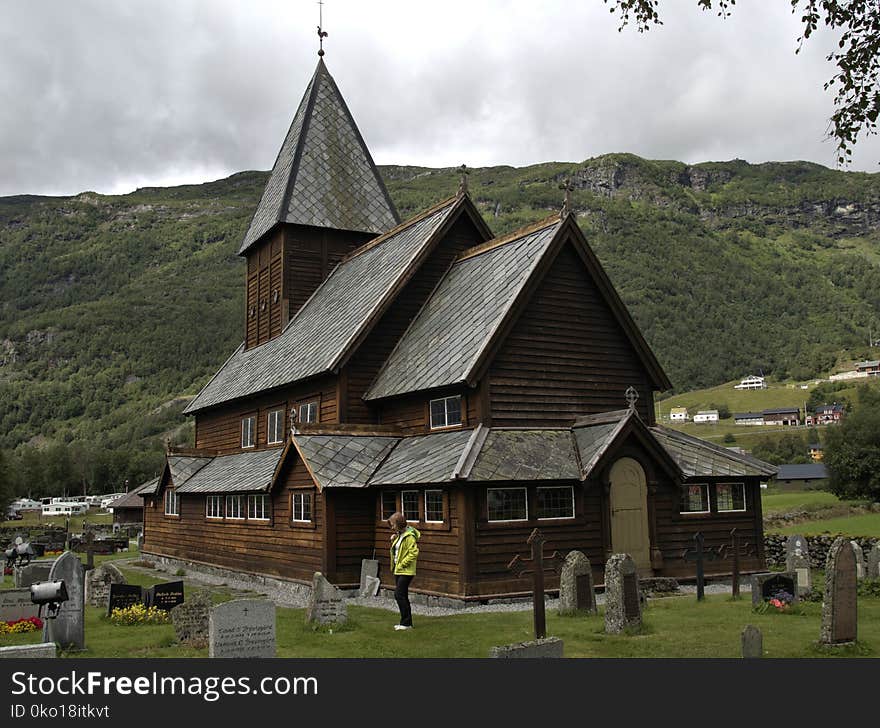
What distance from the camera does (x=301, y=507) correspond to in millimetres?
23578

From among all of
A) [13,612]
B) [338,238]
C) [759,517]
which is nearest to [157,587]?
[13,612]

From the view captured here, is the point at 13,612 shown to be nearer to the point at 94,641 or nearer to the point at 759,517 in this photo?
the point at 94,641

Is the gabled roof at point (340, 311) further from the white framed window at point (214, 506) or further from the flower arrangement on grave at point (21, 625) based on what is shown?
the flower arrangement on grave at point (21, 625)

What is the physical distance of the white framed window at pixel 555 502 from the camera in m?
20.2

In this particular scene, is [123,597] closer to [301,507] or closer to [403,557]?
[301,507]

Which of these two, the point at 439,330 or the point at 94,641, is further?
the point at 439,330

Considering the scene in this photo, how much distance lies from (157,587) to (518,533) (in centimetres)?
820

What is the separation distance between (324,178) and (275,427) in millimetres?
12131

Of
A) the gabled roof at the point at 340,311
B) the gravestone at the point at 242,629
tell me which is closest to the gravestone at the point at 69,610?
the gravestone at the point at 242,629

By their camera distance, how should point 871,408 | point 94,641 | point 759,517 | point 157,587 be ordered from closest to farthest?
point 94,641 < point 157,587 < point 759,517 < point 871,408

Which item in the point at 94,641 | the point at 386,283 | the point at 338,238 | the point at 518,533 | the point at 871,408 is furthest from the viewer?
the point at 871,408

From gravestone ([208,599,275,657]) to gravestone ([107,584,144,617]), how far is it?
291 inches

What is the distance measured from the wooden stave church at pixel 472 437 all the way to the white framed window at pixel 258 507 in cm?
10

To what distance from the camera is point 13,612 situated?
55.2 feet
